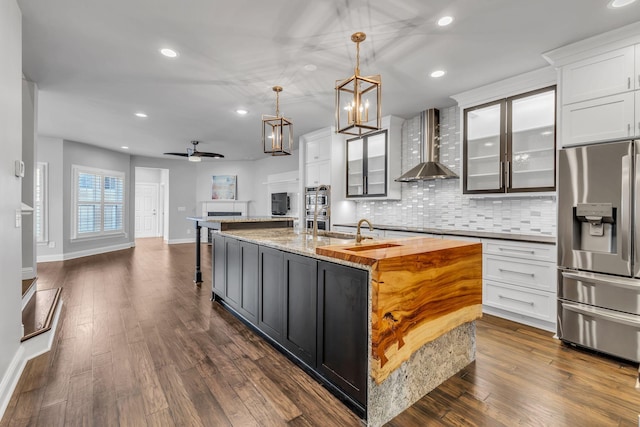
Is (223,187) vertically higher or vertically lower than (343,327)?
higher

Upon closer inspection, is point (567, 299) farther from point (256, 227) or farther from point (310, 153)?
point (310, 153)

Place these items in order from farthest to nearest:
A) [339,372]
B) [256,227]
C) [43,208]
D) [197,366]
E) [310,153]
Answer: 1. [43,208]
2. [310,153]
3. [256,227]
4. [197,366]
5. [339,372]

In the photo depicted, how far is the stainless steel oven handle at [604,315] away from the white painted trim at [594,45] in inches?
85.9

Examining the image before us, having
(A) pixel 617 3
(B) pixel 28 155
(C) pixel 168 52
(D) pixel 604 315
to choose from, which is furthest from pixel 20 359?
(A) pixel 617 3

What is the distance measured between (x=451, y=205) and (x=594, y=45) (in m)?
2.27

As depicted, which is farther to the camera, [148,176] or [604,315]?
[148,176]

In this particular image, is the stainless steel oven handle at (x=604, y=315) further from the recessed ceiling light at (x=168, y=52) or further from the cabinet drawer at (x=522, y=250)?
the recessed ceiling light at (x=168, y=52)

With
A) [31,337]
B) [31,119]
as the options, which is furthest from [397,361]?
[31,119]

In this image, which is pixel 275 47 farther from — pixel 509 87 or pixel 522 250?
pixel 522 250

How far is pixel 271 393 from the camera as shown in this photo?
197 cm

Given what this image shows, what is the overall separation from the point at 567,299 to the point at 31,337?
451cm

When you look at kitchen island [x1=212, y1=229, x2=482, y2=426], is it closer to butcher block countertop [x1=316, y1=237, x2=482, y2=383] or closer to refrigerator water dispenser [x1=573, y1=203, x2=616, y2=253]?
butcher block countertop [x1=316, y1=237, x2=482, y2=383]

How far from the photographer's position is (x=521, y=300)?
10.3ft

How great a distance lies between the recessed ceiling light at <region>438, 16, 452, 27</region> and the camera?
237cm
